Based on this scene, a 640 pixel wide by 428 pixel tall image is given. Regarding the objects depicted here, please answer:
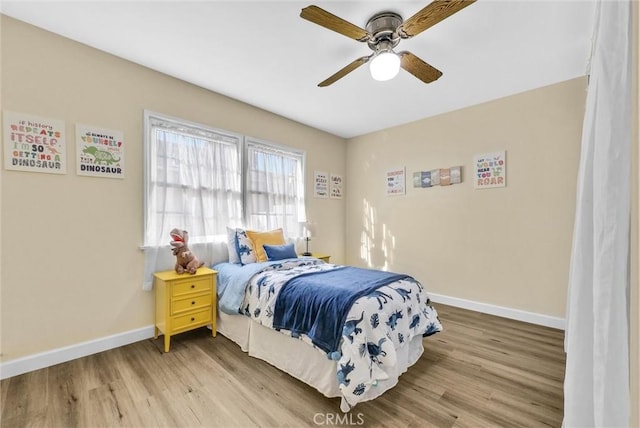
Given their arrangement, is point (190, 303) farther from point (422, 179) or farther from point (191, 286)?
→ point (422, 179)

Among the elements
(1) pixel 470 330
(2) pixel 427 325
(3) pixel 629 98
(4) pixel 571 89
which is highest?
(4) pixel 571 89

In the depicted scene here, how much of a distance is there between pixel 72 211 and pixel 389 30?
Result: 2.90 m

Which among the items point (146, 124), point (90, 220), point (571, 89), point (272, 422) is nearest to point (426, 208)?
point (571, 89)

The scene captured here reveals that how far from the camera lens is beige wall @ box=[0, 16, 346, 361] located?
1.98 meters

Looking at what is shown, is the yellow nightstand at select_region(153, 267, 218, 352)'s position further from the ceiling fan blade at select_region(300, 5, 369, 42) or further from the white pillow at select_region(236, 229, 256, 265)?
the ceiling fan blade at select_region(300, 5, 369, 42)

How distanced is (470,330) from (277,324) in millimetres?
2113

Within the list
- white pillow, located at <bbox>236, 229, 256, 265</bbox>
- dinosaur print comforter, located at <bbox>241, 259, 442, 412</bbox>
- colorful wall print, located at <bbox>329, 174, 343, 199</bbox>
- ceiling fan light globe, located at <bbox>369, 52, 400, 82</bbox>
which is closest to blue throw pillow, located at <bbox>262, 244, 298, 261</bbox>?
white pillow, located at <bbox>236, 229, 256, 265</bbox>

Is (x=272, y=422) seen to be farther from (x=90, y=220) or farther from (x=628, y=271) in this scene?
(x=90, y=220)

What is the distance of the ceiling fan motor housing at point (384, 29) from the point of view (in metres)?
1.88

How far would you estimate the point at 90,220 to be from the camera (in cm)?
229

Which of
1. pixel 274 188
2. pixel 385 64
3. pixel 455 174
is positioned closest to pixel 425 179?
pixel 455 174

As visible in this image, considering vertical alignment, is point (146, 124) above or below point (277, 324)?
above

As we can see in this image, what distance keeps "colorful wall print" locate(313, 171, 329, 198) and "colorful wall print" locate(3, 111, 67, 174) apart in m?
2.98

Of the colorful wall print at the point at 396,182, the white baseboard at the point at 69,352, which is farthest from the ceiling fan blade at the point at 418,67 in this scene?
the white baseboard at the point at 69,352
